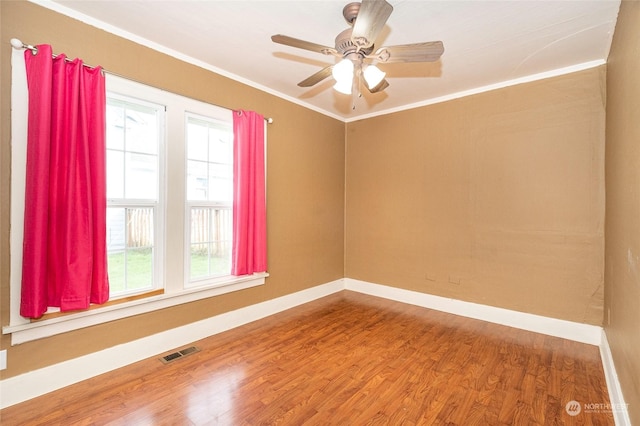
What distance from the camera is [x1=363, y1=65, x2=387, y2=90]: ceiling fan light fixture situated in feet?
6.48

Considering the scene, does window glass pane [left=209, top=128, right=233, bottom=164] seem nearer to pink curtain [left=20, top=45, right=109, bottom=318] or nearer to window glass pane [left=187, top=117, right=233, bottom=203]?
window glass pane [left=187, top=117, right=233, bottom=203]

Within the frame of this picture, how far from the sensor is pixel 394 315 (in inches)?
141

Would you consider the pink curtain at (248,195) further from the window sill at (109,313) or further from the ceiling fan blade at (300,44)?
the ceiling fan blade at (300,44)

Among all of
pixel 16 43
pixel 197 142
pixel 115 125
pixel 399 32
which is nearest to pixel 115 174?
pixel 115 125

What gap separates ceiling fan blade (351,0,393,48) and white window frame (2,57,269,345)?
1.86 meters

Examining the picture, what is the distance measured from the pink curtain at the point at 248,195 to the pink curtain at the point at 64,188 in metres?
1.19

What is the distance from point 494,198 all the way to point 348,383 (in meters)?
2.63

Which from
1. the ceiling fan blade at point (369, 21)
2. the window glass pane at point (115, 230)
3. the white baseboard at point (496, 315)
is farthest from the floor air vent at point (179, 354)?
the ceiling fan blade at point (369, 21)

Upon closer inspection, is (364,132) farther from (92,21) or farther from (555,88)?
(92,21)

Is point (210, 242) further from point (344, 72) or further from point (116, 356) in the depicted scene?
point (344, 72)

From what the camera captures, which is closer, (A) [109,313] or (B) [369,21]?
(B) [369,21]

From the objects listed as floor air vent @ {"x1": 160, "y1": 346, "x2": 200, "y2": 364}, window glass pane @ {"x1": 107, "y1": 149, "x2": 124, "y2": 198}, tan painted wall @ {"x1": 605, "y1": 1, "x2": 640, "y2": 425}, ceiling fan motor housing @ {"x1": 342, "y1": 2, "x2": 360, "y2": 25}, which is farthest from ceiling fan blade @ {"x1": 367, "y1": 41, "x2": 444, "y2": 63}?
floor air vent @ {"x1": 160, "y1": 346, "x2": 200, "y2": 364}

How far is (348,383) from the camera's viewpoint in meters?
2.19

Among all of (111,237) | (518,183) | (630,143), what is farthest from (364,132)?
(111,237)
